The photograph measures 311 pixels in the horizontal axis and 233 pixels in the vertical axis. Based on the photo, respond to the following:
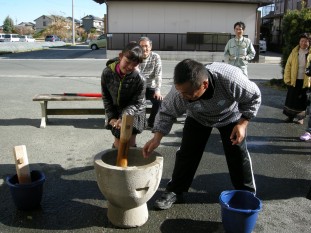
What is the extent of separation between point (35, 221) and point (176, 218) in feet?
4.30

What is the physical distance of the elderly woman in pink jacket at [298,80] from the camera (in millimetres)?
Answer: 6137

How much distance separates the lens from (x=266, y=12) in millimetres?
43156

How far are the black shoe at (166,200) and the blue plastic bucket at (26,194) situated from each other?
1144 millimetres

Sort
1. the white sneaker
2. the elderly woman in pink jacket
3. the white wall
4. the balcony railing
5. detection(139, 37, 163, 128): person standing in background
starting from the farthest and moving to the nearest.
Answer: the white wall
the balcony railing
the elderly woman in pink jacket
the white sneaker
detection(139, 37, 163, 128): person standing in background

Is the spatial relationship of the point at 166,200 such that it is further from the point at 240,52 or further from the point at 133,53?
the point at 240,52

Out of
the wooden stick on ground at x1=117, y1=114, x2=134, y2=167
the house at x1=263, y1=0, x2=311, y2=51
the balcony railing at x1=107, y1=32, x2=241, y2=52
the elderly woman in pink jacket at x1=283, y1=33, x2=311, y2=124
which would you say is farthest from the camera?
the house at x1=263, y1=0, x2=311, y2=51

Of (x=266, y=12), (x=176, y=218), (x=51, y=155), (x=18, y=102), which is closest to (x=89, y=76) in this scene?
(x=18, y=102)

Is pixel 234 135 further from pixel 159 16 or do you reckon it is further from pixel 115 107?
pixel 159 16

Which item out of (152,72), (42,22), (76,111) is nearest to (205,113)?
(152,72)

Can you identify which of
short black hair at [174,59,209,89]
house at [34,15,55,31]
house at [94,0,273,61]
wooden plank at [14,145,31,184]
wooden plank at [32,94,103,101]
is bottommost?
wooden plank at [14,145,31,184]

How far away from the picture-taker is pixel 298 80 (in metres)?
6.34

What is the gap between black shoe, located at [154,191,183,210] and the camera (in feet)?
11.2

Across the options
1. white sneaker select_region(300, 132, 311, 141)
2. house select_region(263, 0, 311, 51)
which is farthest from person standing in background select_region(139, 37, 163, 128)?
house select_region(263, 0, 311, 51)

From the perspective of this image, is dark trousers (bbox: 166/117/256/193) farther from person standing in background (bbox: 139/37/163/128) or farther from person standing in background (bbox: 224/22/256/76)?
person standing in background (bbox: 224/22/256/76)
